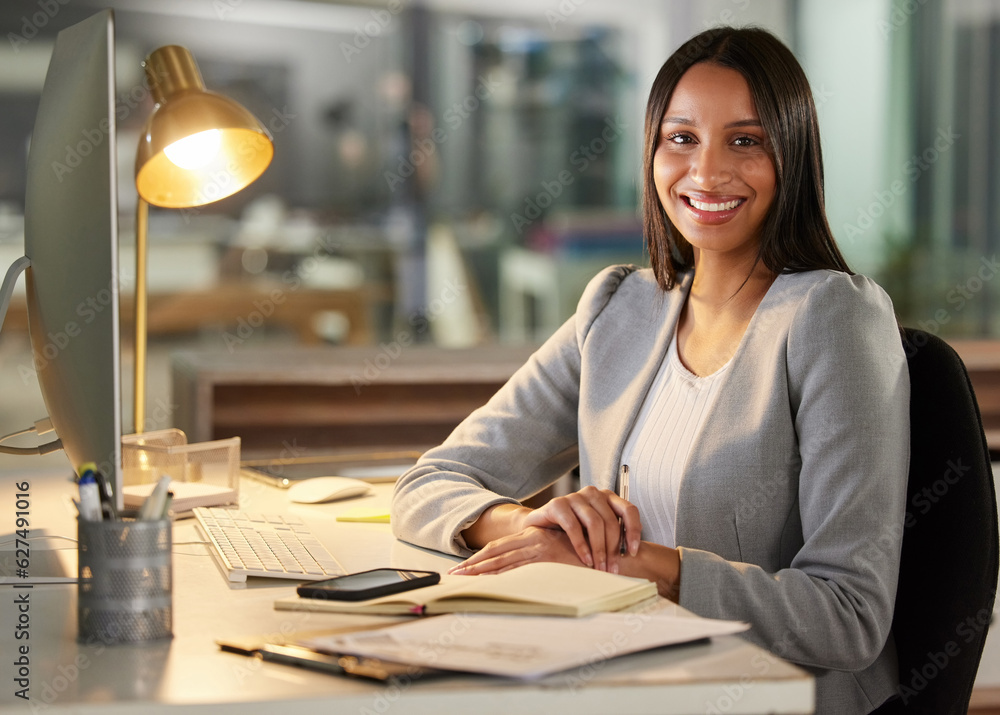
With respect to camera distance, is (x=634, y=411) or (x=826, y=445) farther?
Result: (x=634, y=411)

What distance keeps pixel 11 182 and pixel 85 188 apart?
3.70 metres

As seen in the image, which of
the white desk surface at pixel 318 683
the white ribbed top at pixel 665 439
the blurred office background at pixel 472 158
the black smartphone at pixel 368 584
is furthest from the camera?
the blurred office background at pixel 472 158

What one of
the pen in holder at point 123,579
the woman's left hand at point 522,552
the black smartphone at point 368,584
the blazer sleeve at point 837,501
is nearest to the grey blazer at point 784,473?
the blazer sleeve at point 837,501

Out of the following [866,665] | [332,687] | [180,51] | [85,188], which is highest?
[180,51]

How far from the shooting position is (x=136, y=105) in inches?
166

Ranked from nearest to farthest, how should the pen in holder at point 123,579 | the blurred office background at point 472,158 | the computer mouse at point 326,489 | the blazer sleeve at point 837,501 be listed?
the pen in holder at point 123,579 → the blazer sleeve at point 837,501 → the computer mouse at point 326,489 → the blurred office background at point 472,158

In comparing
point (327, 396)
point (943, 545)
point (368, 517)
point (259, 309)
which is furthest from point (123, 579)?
point (259, 309)

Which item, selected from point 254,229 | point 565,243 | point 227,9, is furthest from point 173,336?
point 565,243

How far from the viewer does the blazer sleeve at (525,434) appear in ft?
5.09

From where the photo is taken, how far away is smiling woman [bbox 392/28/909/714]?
1216 mm

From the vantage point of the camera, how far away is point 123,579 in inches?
37.4

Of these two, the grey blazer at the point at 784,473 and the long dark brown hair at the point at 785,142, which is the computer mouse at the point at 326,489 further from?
the long dark brown hair at the point at 785,142

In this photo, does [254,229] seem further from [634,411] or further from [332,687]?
[332,687]

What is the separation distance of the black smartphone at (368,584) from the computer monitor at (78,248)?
0.69 ft
